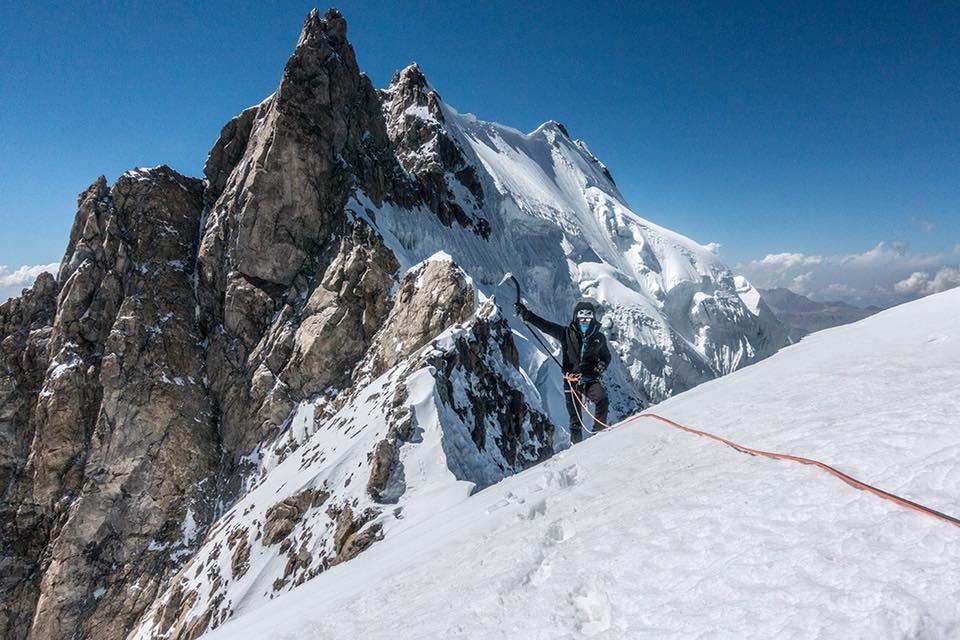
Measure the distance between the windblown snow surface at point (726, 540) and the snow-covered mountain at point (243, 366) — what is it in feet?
33.5

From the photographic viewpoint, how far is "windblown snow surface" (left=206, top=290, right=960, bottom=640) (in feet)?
9.46

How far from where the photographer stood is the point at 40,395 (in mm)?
36344

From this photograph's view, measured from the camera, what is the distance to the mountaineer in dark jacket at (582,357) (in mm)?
10797

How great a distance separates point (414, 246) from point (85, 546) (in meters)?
32.8

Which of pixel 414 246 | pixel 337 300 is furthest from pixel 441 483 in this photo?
pixel 414 246

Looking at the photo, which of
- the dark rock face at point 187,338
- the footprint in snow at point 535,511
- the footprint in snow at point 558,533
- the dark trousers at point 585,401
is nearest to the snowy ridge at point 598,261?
the dark rock face at point 187,338

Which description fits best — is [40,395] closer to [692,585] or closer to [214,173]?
[214,173]

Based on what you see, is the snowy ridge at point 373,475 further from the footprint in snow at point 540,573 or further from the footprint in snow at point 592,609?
the footprint in snow at point 592,609

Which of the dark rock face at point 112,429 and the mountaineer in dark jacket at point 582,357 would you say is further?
the dark rock face at point 112,429

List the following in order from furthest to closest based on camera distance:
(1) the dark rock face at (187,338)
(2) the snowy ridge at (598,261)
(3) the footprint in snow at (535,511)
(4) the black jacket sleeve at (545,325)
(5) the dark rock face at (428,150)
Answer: (2) the snowy ridge at (598,261) < (5) the dark rock face at (428,150) < (1) the dark rock face at (187,338) < (4) the black jacket sleeve at (545,325) < (3) the footprint in snow at (535,511)

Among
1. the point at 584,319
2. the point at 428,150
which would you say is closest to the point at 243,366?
the point at 428,150

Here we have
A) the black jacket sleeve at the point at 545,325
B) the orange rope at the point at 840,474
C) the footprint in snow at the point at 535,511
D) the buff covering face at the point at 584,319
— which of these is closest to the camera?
the orange rope at the point at 840,474

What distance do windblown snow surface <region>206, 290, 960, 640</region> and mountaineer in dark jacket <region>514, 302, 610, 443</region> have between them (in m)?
3.59

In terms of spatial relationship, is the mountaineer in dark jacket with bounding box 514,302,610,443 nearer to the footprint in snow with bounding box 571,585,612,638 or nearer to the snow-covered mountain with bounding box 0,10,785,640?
the snow-covered mountain with bounding box 0,10,785,640
